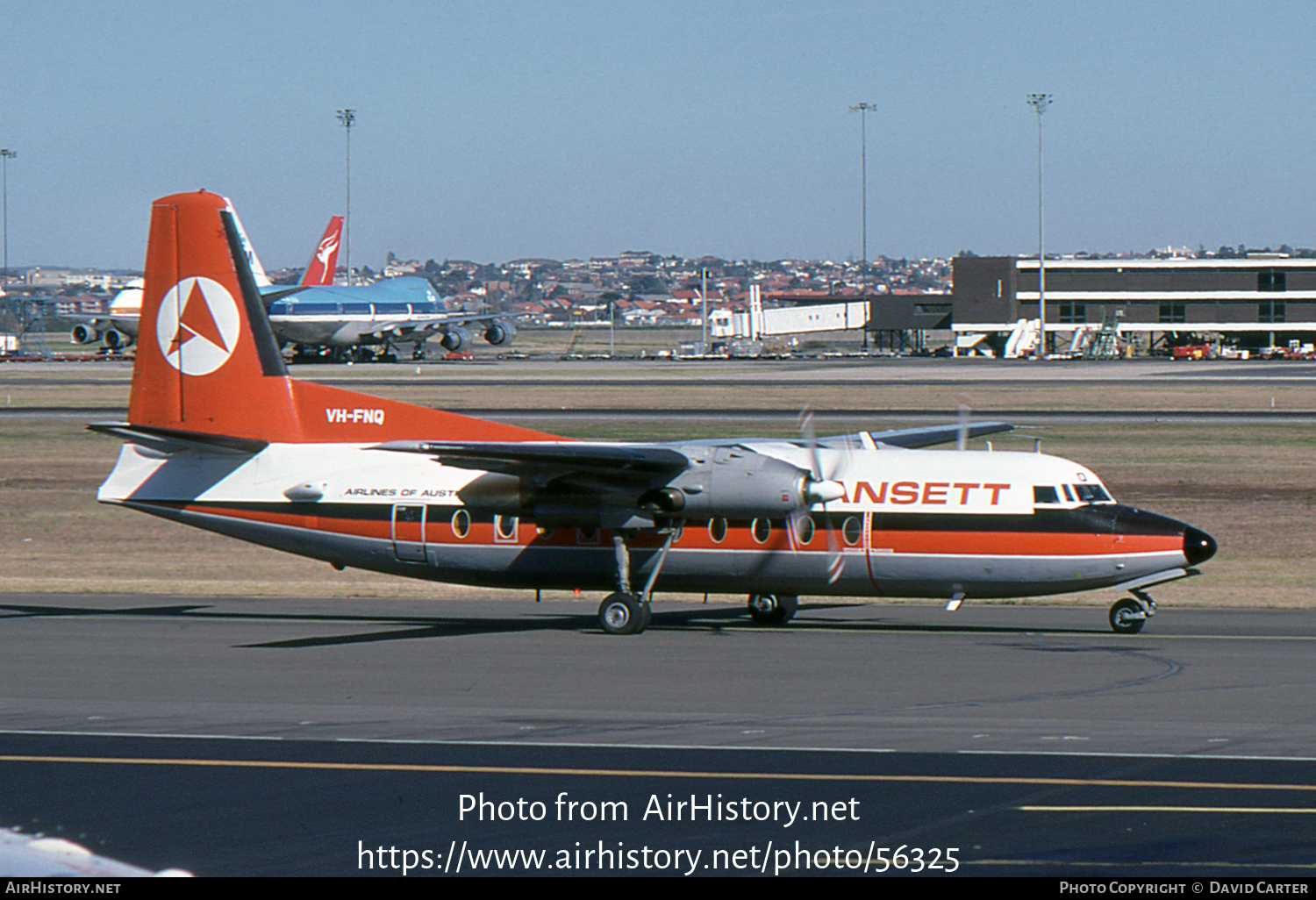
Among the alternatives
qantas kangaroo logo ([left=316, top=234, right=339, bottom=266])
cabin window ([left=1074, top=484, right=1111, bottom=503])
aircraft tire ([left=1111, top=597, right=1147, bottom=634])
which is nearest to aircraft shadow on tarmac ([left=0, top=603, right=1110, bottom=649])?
aircraft tire ([left=1111, top=597, right=1147, bottom=634])

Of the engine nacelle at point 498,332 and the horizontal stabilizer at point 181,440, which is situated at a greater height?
the engine nacelle at point 498,332

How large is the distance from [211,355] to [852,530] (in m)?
11.8

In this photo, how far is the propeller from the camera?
2198cm

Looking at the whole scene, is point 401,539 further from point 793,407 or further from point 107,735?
point 793,407

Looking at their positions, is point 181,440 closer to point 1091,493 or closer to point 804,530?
point 804,530

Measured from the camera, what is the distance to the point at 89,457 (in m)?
50.9

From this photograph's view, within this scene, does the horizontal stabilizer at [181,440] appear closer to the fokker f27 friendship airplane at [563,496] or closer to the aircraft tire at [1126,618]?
the fokker f27 friendship airplane at [563,496]

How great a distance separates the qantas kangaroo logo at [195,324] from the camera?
25.3 meters

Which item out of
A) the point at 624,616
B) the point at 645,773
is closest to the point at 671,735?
the point at 645,773

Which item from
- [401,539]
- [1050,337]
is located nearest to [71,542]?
[401,539]

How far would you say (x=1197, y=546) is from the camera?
70.6ft

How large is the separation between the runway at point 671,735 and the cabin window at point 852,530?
5.31ft

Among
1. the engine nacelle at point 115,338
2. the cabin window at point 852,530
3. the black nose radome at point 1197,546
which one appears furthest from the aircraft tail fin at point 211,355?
the engine nacelle at point 115,338

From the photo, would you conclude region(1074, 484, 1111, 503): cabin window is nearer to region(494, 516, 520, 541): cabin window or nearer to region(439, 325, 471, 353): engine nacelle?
region(494, 516, 520, 541): cabin window
